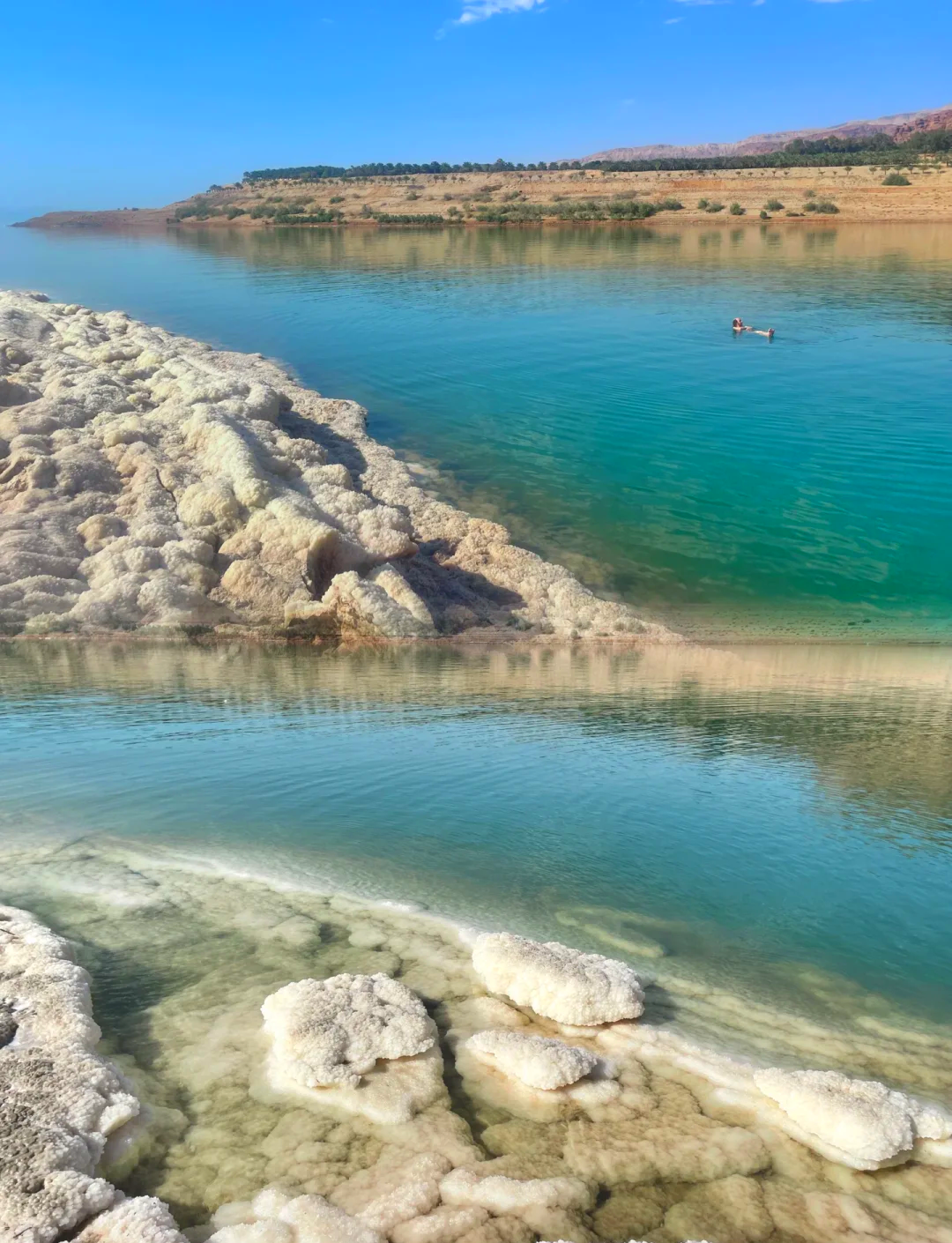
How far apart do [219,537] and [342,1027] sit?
772 cm

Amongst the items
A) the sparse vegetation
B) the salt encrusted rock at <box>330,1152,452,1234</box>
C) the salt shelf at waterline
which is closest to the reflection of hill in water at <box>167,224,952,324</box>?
the sparse vegetation

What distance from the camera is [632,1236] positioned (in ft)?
9.40

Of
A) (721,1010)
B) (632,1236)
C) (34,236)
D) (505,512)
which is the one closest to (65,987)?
(632,1236)

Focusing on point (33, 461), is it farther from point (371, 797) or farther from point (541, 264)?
point (541, 264)

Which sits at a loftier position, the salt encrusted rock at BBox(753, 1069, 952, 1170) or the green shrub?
the green shrub

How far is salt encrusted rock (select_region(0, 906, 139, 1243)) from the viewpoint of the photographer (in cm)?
273

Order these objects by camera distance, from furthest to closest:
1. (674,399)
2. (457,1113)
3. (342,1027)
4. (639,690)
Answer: (674,399)
(639,690)
(342,1027)
(457,1113)

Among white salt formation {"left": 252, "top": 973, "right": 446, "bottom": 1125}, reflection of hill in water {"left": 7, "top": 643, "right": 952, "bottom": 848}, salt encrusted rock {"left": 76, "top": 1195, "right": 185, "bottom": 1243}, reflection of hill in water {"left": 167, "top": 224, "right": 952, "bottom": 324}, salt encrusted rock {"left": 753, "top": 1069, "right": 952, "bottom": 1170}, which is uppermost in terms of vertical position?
reflection of hill in water {"left": 167, "top": 224, "right": 952, "bottom": 324}

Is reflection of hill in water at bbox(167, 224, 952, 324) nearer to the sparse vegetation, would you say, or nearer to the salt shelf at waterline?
the sparse vegetation

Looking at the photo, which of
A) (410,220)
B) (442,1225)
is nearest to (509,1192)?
(442,1225)

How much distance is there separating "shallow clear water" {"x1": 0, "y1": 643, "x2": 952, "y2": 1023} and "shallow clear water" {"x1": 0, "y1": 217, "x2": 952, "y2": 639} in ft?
12.1

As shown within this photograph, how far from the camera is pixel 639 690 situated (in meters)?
8.67

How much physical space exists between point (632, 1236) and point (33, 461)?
10538mm

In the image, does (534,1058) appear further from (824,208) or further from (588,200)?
(588,200)
